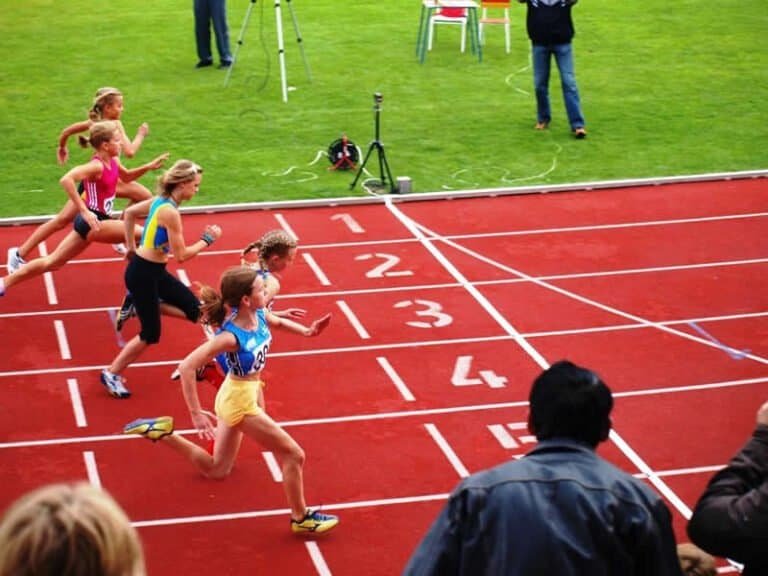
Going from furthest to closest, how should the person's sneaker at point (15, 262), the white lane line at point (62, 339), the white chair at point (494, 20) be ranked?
the white chair at point (494, 20), the person's sneaker at point (15, 262), the white lane line at point (62, 339)

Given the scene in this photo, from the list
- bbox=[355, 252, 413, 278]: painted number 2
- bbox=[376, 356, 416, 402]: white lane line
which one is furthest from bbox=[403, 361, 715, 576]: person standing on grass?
bbox=[355, 252, 413, 278]: painted number 2

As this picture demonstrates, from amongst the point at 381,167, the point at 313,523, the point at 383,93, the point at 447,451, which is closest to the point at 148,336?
the point at 447,451

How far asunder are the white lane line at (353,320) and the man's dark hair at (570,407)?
6.69 metres

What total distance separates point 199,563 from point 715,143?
419 inches

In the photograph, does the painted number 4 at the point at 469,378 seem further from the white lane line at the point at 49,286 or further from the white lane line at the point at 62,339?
the white lane line at the point at 49,286

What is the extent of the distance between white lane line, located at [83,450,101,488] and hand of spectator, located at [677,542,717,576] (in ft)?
16.3

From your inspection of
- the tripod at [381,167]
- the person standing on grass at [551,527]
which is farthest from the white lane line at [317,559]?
the tripod at [381,167]

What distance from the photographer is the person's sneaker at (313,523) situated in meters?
8.42

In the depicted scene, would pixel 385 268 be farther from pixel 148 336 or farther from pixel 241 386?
pixel 241 386

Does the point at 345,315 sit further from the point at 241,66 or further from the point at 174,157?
the point at 241,66

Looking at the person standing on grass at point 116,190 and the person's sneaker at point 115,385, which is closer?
the person's sneaker at point 115,385

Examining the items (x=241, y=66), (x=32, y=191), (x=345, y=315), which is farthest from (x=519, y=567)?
(x=241, y=66)

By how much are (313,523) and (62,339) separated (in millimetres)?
3948

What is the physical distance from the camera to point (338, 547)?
840cm
